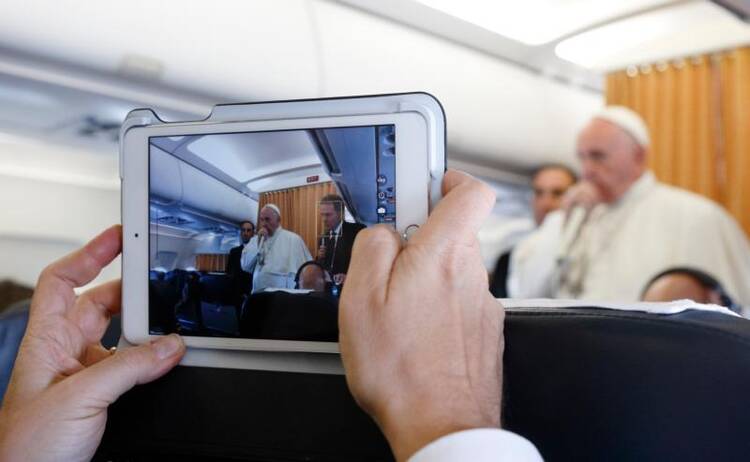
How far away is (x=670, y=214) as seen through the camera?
10.9 feet

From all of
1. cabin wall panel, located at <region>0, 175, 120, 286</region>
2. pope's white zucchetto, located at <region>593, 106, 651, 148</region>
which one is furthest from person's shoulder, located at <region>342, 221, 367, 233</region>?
pope's white zucchetto, located at <region>593, 106, 651, 148</region>

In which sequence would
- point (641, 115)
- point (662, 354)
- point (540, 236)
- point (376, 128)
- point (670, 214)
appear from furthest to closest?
point (641, 115) < point (540, 236) < point (670, 214) < point (376, 128) < point (662, 354)

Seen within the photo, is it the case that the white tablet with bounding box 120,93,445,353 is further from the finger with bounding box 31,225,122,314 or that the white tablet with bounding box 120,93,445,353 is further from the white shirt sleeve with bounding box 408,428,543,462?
the white shirt sleeve with bounding box 408,428,543,462

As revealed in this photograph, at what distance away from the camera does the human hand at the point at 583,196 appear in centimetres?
352

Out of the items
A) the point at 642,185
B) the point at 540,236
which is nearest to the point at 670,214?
the point at 642,185

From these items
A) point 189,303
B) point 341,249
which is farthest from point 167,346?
point 341,249

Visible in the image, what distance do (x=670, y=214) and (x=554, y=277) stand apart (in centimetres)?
63

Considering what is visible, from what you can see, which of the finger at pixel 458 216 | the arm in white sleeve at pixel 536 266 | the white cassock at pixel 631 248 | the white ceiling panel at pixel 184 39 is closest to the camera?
the finger at pixel 458 216

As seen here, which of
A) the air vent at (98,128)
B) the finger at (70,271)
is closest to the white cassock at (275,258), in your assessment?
the finger at (70,271)

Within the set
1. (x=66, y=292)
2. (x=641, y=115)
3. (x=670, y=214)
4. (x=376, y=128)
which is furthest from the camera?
(x=641, y=115)

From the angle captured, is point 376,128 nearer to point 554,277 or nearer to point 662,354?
point 662,354

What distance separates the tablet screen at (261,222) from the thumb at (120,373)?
0.18 ft

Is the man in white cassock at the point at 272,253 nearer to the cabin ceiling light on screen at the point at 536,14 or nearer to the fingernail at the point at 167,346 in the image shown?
the fingernail at the point at 167,346

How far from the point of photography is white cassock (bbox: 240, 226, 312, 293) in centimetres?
81
